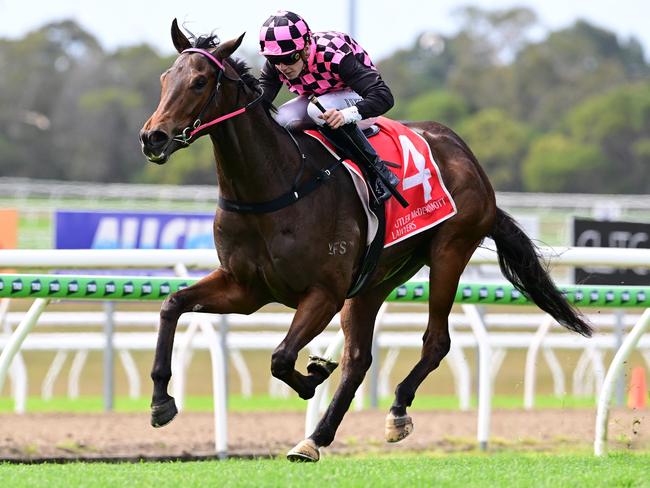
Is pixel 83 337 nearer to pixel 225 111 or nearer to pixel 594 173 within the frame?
pixel 225 111

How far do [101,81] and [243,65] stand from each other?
5171 cm

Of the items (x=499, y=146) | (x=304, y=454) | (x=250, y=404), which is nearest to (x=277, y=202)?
(x=304, y=454)

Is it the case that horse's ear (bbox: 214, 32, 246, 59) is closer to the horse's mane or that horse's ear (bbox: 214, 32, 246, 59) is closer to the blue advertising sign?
the horse's mane

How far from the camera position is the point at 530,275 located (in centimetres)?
611

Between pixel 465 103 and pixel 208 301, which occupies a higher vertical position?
pixel 465 103

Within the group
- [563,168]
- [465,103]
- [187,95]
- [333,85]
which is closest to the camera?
[187,95]

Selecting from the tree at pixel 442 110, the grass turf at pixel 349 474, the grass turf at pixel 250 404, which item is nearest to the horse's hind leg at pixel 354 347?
the grass turf at pixel 349 474

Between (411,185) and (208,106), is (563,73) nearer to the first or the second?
(411,185)

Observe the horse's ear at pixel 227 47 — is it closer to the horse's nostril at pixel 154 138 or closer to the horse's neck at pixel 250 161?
the horse's neck at pixel 250 161

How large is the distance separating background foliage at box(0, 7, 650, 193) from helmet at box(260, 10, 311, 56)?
34603 mm

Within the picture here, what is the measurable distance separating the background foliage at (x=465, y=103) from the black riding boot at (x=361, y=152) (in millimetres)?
34462

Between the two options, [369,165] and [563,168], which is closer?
[369,165]

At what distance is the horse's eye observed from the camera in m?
4.71

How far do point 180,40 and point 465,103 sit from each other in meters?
44.2
